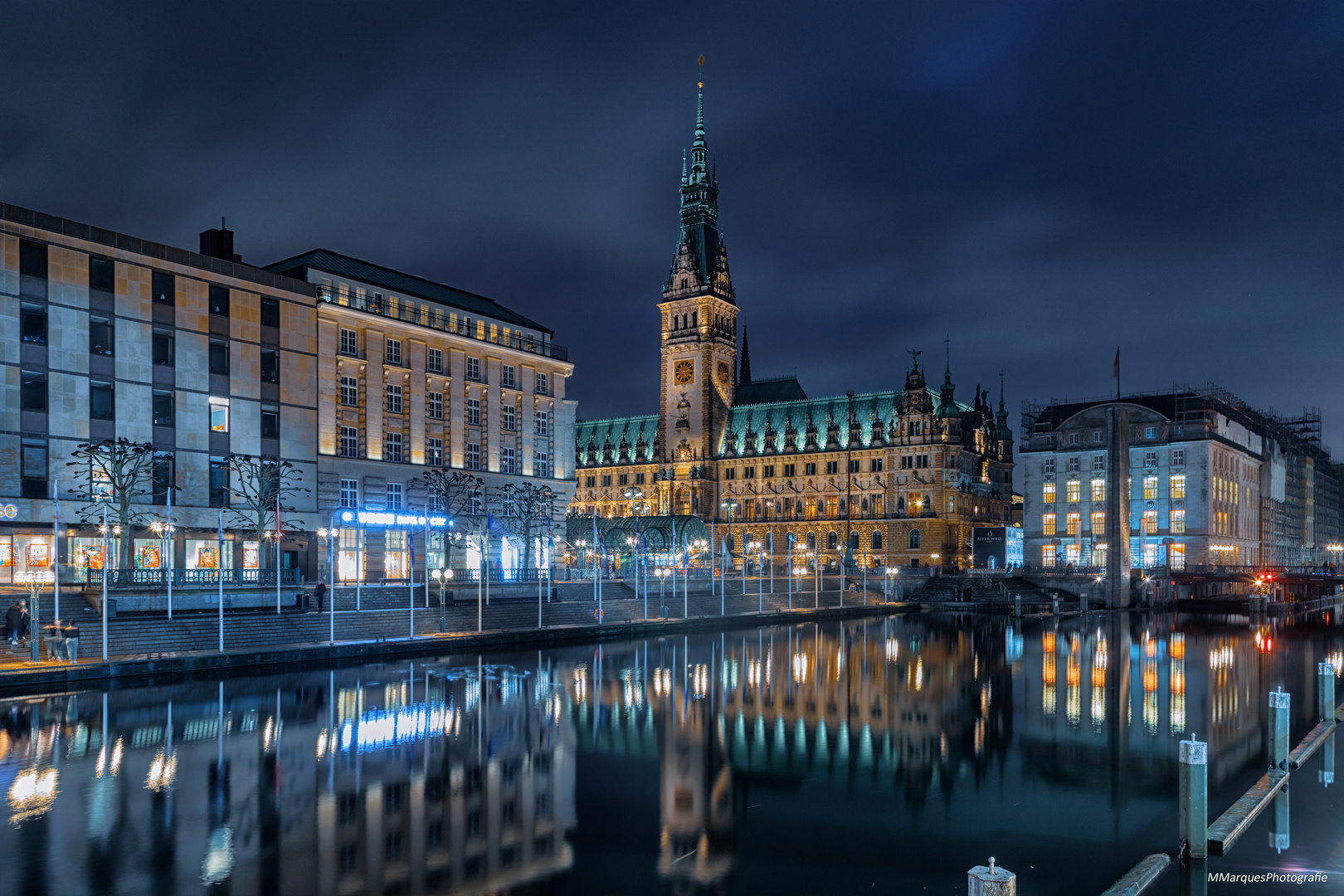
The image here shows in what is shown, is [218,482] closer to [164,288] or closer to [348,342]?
[164,288]

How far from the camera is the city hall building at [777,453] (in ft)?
485

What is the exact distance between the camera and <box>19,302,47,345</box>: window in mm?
58000

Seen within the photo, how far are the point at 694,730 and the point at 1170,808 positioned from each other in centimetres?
1362

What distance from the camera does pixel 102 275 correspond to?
6169cm

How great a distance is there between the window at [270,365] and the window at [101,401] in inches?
417

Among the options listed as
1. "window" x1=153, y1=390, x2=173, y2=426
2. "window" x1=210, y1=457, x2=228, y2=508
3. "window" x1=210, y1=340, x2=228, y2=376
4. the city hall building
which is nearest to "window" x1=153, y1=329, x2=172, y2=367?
"window" x1=153, y1=390, x2=173, y2=426

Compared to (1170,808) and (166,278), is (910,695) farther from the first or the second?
(166,278)

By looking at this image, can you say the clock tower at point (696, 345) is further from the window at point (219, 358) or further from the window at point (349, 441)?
the window at point (219, 358)

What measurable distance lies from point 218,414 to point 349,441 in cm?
1198

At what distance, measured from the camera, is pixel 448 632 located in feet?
186

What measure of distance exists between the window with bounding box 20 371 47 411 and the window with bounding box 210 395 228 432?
1019 centimetres

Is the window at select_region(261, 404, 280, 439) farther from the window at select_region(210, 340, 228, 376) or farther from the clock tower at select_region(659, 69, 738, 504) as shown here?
the clock tower at select_region(659, 69, 738, 504)

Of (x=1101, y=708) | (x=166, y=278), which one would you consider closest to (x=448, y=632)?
(x=166, y=278)

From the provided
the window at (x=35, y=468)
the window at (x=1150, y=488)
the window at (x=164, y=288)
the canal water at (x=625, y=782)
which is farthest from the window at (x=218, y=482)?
the window at (x=1150, y=488)
